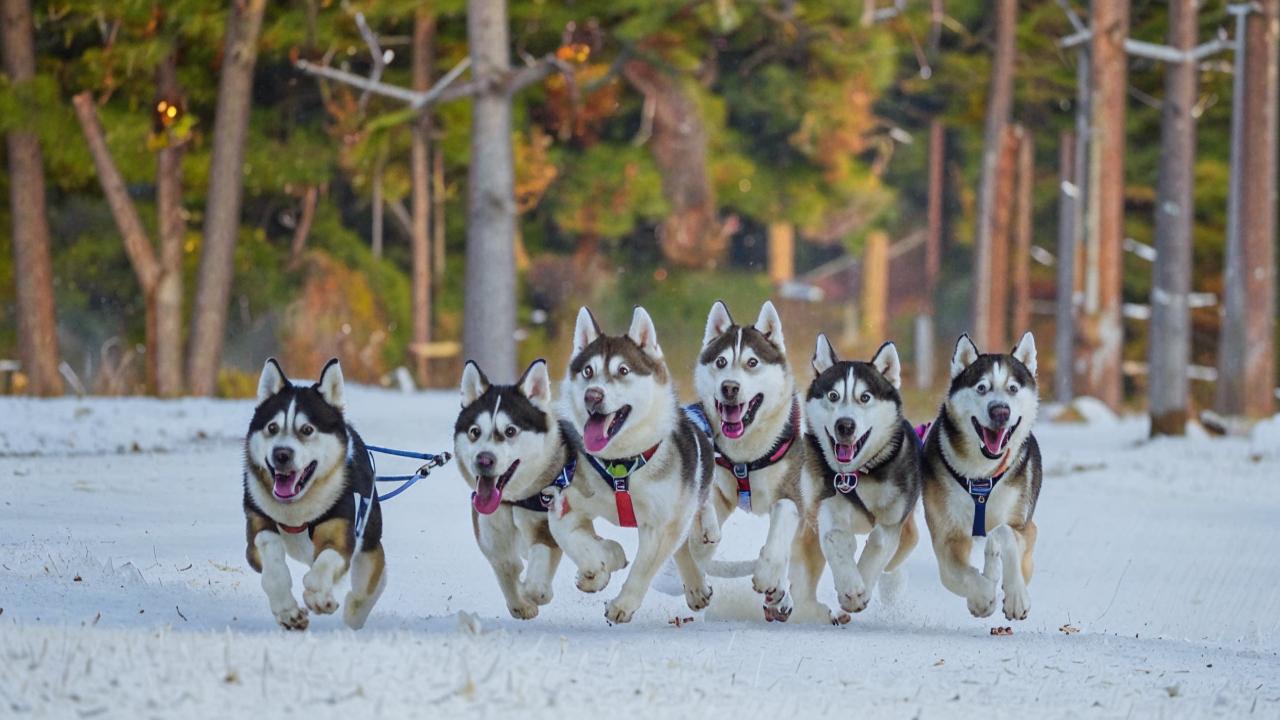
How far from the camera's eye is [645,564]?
327 inches

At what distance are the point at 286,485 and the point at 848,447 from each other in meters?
2.57

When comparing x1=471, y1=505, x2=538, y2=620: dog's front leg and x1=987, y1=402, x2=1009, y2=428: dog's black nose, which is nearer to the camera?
x1=471, y1=505, x2=538, y2=620: dog's front leg

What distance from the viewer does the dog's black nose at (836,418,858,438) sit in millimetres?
8664

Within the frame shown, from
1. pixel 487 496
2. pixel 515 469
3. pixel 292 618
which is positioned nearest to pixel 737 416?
pixel 515 469

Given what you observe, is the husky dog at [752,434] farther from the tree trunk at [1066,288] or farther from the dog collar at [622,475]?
the tree trunk at [1066,288]

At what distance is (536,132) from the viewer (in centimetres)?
3322

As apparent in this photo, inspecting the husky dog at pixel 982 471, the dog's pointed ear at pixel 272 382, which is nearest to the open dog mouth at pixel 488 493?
the dog's pointed ear at pixel 272 382

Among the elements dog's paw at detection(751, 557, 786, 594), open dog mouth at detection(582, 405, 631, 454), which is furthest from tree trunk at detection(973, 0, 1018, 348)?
open dog mouth at detection(582, 405, 631, 454)

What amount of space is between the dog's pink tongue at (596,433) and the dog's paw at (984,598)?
1.87m

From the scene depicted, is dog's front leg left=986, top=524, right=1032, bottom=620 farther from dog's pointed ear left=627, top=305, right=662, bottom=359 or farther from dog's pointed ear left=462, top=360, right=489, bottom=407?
dog's pointed ear left=462, top=360, right=489, bottom=407

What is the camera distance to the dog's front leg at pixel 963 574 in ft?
28.7

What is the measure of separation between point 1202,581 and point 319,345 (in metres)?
22.3

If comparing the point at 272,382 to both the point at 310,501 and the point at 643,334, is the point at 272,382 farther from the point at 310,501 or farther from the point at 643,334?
the point at 643,334

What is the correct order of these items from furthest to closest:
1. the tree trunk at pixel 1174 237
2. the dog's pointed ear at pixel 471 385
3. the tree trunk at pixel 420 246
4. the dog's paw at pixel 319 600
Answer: the tree trunk at pixel 420 246 < the tree trunk at pixel 1174 237 < the dog's pointed ear at pixel 471 385 < the dog's paw at pixel 319 600
